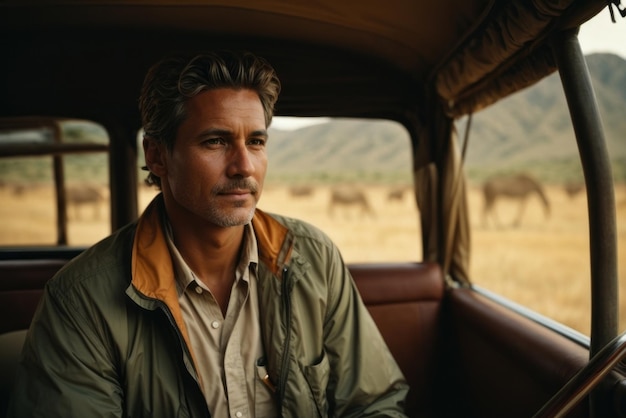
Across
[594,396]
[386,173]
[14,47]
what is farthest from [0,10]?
[386,173]

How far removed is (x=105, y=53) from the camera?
2570mm

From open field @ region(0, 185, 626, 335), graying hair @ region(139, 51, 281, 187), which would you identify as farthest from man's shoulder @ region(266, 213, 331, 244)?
open field @ region(0, 185, 626, 335)

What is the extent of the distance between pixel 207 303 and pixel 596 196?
1286mm

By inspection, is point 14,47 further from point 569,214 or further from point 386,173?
point 569,214

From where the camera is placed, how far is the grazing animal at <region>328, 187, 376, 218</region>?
592 inches

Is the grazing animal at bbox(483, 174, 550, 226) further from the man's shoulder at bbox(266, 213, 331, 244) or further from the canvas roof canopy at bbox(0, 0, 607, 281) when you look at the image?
the man's shoulder at bbox(266, 213, 331, 244)

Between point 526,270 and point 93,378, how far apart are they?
15.3m

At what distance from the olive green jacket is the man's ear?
0.40 feet

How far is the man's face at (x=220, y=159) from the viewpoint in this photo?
1.50 m

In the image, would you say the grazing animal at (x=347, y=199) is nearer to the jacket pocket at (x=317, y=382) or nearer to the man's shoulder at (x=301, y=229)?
the man's shoulder at (x=301, y=229)

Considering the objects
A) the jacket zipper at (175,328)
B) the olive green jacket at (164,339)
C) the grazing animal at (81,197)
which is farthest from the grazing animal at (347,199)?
the jacket zipper at (175,328)

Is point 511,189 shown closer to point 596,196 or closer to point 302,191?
point 302,191

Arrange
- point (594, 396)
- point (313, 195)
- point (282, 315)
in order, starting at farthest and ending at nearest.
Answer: point (313, 195), point (282, 315), point (594, 396)

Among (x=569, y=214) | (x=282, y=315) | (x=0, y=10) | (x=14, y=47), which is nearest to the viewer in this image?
(x=282, y=315)
